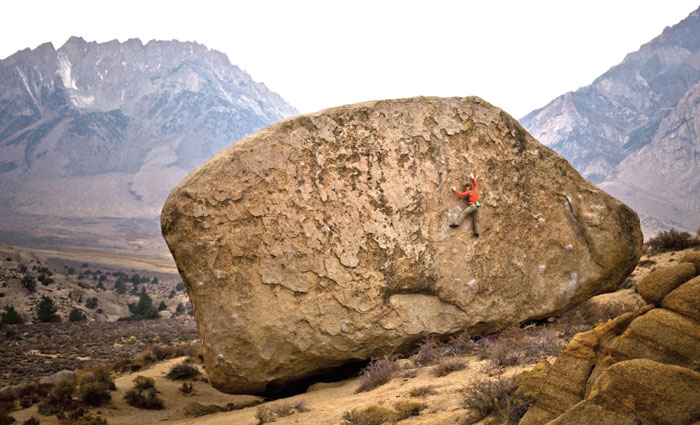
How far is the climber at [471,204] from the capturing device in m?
8.63

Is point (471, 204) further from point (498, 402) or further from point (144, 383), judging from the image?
point (144, 383)

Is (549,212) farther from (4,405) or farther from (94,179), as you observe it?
(94,179)

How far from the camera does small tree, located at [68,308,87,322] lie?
2969cm

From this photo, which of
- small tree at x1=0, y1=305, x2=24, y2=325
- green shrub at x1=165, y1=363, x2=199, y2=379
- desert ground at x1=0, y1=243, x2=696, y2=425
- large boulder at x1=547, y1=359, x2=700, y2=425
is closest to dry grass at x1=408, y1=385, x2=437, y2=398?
desert ground at x1=0, y1=243, x2=696, y2=425

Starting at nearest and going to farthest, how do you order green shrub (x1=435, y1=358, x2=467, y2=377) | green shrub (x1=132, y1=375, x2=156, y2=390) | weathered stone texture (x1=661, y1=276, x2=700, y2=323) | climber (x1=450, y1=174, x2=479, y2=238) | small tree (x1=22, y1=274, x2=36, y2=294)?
weathered stone texture (x1=661, y1=276, x2=700, y2=323), green shrub (x1=435, y1=358, x2=467, y2=377), climber (x1=450, y1=174, x2=479, y2=238), green shrub (x1=132, y1=375, x2=156, y2=390), small tree (x1=22, y1=274, x2=36, y2=294)

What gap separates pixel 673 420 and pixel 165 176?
185 metres

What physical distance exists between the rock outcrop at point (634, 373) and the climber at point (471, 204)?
14.7 feet

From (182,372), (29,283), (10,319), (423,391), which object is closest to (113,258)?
(29,283)

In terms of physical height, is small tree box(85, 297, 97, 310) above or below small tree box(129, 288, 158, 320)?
above

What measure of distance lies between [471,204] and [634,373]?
557 cm

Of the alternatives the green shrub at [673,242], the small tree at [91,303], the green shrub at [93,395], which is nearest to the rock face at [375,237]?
the green shrub at [93,395]

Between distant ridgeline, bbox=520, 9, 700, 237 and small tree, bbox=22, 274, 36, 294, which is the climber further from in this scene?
distant ridgeline, bbox=520, 9, 700, 237

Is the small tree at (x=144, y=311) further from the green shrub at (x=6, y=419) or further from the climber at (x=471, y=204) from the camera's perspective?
the climber at (x=471, y=204)

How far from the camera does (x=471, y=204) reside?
28.4ft
